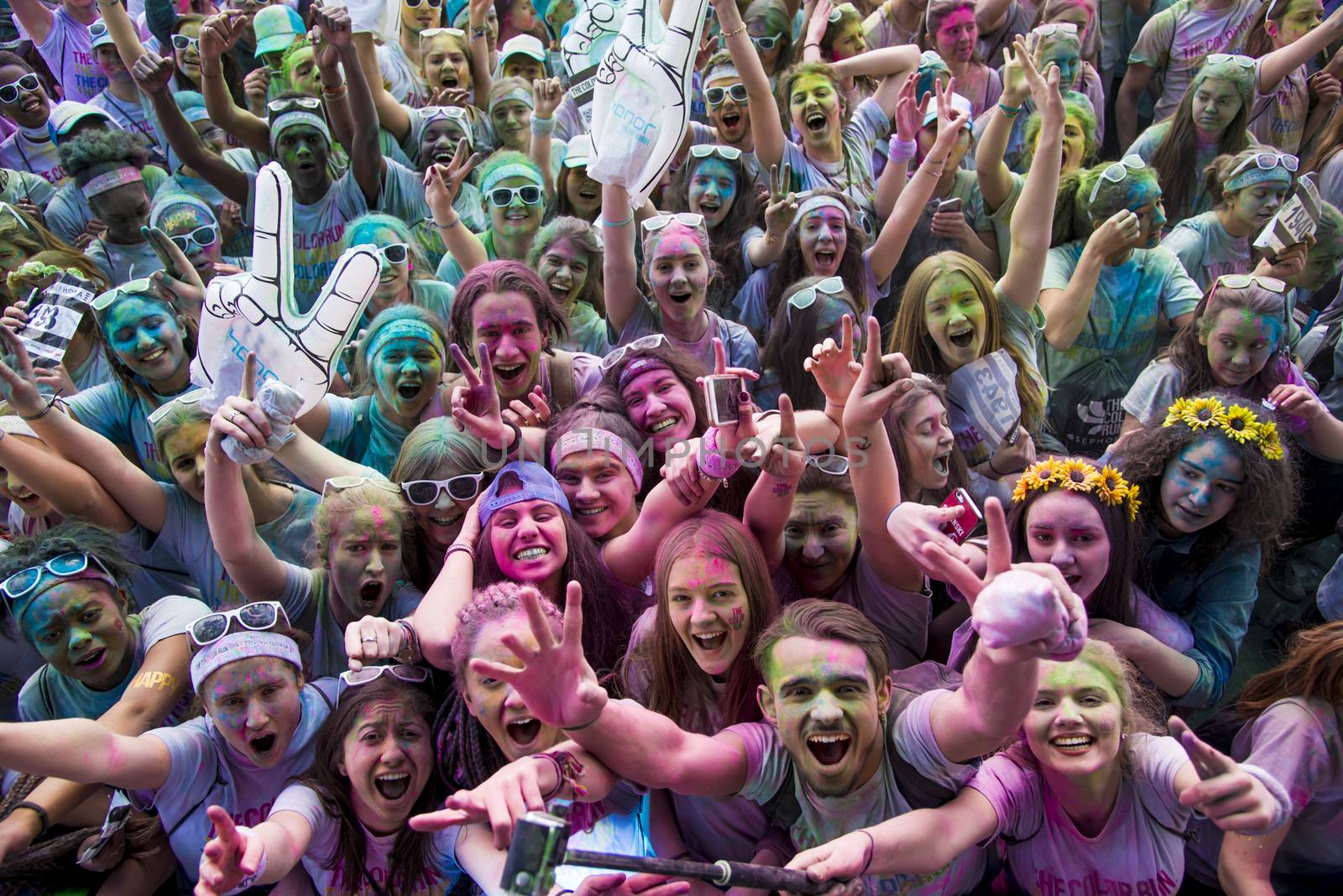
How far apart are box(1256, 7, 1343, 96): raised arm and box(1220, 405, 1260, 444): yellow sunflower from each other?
3.15 metres

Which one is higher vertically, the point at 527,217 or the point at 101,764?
the point at 527,217

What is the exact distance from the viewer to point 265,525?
4074 millimetres

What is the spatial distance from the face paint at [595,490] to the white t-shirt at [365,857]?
1082 millimetres

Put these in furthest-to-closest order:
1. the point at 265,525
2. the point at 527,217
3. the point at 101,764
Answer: the point at 527,217
the point at 265,525
the point at 101,764

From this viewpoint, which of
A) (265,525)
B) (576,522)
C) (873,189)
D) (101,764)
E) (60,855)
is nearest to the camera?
(101,764)

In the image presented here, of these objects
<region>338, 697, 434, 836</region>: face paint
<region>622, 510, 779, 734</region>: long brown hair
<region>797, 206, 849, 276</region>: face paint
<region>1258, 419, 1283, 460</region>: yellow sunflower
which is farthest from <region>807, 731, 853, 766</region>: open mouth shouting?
<region>797, 206, 849, 276</region>: face paint

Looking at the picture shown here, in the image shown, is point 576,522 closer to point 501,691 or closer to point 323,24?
point 501,691

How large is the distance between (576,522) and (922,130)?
2.90 m

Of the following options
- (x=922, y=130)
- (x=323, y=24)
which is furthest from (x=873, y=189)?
(x=323, y=24)

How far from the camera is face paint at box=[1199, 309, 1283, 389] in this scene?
13.7 feet

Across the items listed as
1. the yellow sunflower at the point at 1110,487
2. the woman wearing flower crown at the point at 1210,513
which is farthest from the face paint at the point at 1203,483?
the yellow sunflower at the point at 1110,487

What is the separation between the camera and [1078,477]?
3.50 m

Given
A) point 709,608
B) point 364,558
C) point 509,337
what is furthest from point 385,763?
point 509,337

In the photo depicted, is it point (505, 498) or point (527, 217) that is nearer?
point (505, 498)
